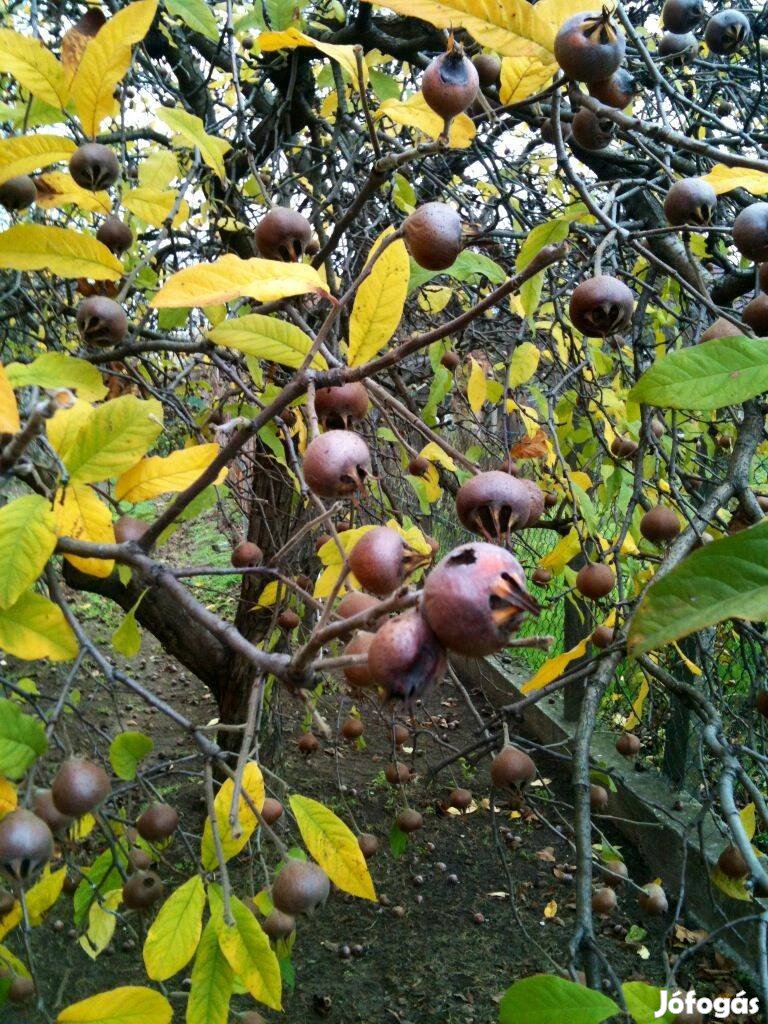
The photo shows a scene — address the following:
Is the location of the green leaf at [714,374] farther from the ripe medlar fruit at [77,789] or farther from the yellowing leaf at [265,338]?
the ripe medlar fruit at [77,789]

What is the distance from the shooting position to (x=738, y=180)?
3.67ft

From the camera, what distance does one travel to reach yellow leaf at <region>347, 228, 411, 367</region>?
3.14ft

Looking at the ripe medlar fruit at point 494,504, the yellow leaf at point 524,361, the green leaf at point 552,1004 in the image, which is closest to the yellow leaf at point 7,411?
the ripe medlar fruit at point 494,504

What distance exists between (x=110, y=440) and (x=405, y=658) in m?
0.59

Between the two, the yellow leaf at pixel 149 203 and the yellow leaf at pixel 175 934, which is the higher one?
the yellow leaf at pixel 149 203

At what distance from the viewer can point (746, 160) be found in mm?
1068

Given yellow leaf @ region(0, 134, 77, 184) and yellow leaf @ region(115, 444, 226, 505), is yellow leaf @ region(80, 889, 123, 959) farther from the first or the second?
yellow leaf @ region(0, 134, 77, 184)

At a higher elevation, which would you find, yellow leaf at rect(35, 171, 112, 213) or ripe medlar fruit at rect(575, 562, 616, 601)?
yellow leaf at rect(35, 171, 112, 213)

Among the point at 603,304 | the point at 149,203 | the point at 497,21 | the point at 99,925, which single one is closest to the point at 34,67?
the point at 149,203

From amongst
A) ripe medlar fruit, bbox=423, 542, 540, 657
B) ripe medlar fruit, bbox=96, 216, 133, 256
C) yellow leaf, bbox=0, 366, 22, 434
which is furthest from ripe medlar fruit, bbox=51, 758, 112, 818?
ripe medlar fruit, bbox=96, 216, 133, 256

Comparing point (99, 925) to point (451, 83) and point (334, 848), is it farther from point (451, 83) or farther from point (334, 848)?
point (451, 83)

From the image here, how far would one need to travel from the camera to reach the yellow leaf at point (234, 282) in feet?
2.85

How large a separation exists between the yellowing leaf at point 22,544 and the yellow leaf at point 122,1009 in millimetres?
561

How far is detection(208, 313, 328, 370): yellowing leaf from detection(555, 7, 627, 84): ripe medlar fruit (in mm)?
459
